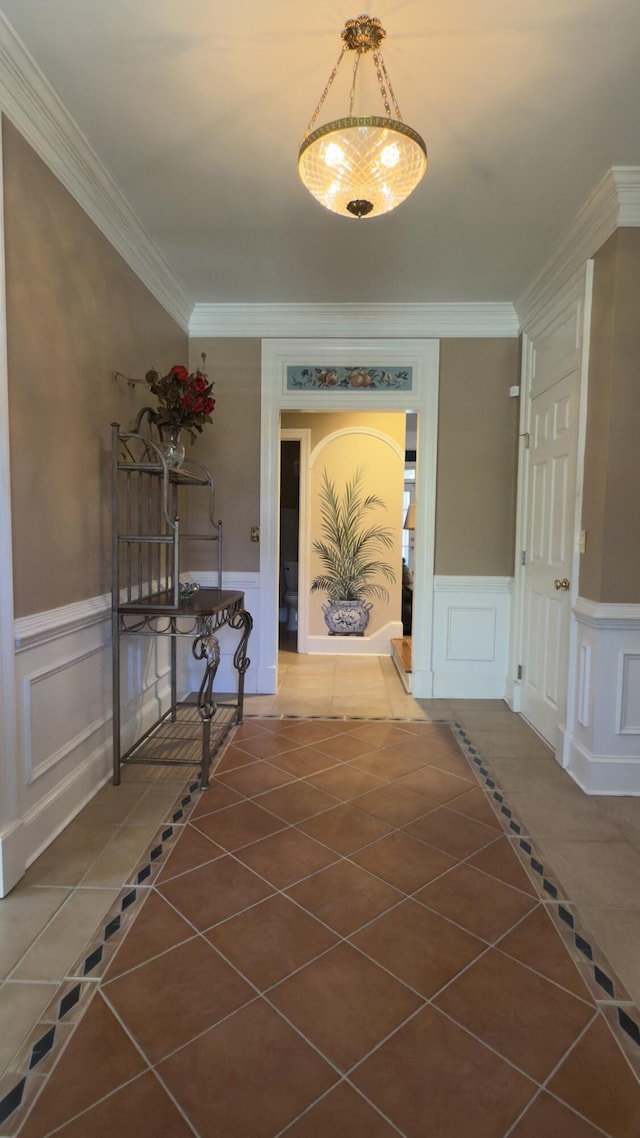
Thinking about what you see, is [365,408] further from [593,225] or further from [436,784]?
[436,784]

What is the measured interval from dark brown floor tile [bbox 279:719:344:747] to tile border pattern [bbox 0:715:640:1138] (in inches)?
37.8

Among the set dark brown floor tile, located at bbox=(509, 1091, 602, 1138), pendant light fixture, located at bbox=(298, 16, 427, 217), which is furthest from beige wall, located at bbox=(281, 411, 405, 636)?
dark brown floor tile, located at bbox=(509, 1091, 602, 1138)

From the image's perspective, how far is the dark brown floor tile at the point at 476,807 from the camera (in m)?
2.29

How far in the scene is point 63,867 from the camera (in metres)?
1.95

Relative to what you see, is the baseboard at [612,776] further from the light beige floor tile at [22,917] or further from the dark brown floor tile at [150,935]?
the light beige floor tile at [22,917]

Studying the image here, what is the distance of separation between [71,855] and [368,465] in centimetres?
437

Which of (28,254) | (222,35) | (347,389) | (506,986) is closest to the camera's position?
(506,986)

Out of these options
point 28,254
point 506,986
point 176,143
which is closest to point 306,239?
point 176,143

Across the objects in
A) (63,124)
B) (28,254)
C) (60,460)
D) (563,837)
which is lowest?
(563,837)

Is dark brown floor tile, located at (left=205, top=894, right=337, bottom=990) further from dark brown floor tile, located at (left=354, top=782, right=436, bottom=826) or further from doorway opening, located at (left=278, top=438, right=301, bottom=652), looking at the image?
doorway opening, located at (left=278, top=438, right=301, bottom=652)

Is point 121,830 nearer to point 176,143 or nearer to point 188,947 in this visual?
point 188,947

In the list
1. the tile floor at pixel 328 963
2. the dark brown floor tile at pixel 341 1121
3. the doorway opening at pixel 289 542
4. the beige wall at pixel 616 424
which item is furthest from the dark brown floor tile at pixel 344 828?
the doorway opening at pixel 289 542

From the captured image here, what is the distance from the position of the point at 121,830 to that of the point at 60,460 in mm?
1470

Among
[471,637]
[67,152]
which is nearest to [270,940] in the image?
[471,637]
